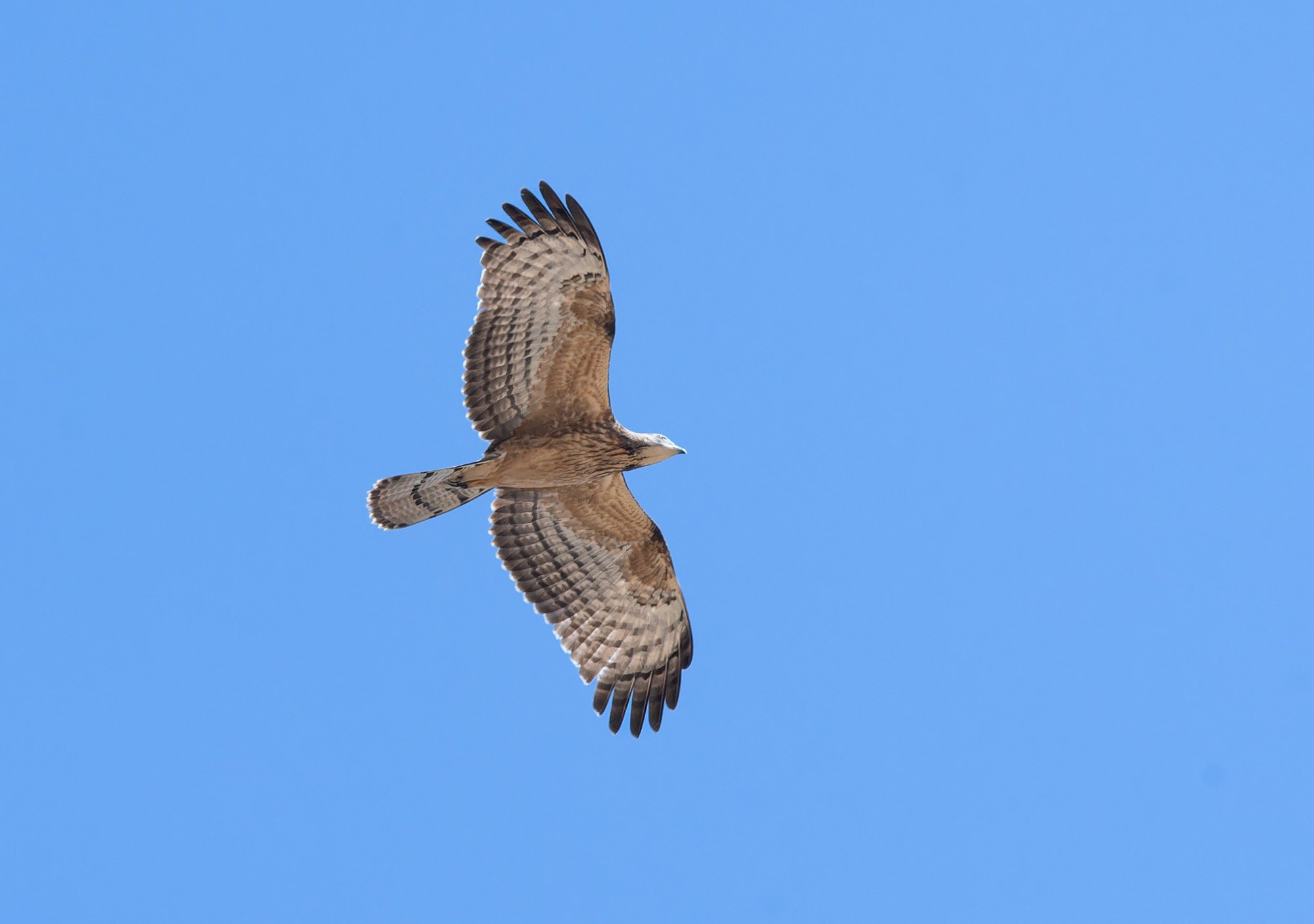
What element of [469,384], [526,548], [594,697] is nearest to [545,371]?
[469,384]

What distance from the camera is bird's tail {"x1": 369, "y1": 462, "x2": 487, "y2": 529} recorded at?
12625mm

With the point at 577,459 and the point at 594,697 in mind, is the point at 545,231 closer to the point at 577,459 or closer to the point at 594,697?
the point at 577,459

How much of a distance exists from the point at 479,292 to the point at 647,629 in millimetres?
3318

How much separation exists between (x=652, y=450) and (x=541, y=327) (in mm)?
1311

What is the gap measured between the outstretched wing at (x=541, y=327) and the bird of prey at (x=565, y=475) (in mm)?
10

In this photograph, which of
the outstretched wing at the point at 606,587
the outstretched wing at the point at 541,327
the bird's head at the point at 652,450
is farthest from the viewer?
the outstretched wing at the point at 606,587

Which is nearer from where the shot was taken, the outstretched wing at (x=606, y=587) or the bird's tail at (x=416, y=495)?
the bird's tail at (x=416, y=495)

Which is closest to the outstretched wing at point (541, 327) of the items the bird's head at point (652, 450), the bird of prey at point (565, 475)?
the bird of prey at point (565, 475)

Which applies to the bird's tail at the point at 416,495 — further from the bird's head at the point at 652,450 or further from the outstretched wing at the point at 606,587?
the bird's head at the point at 652,450

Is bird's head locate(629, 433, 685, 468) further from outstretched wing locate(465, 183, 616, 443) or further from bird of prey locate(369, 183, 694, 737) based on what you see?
outstretched wing locate(465, 183, 616, 443)

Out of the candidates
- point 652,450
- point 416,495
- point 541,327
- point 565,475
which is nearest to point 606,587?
point 565,475

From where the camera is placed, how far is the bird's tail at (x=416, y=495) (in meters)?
12.6

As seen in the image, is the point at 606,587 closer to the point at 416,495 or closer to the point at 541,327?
the point at 416,495

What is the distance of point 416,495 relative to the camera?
12.7 metres
